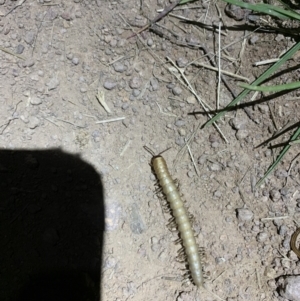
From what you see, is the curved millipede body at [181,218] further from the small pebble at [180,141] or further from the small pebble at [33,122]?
the small pebble at [33,122]

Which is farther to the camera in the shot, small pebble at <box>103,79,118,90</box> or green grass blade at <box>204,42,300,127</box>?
small pebble at <box>103,79,118,90</box>

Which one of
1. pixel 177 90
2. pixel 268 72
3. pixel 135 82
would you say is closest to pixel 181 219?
pixel 177 90

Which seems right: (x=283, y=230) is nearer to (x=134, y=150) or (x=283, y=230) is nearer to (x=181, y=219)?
(x=181, y=219)

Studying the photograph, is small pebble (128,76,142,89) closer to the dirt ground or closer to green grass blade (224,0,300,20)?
the dirt ground

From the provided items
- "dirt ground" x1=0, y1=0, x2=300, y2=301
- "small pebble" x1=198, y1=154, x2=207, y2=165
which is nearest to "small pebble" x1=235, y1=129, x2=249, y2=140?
"dirt ground" x1=0, y1=0, x2=300, y2=301

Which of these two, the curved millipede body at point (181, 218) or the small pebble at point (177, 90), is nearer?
the curved millipede body at point (181, 218)

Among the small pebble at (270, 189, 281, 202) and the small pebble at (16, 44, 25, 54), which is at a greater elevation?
the small pebble at (16, 44, 25, 54)

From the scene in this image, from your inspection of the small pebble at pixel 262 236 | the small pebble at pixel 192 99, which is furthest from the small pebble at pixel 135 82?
the small pebble at pixel 262 236

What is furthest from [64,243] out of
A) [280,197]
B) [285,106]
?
[285,106]
